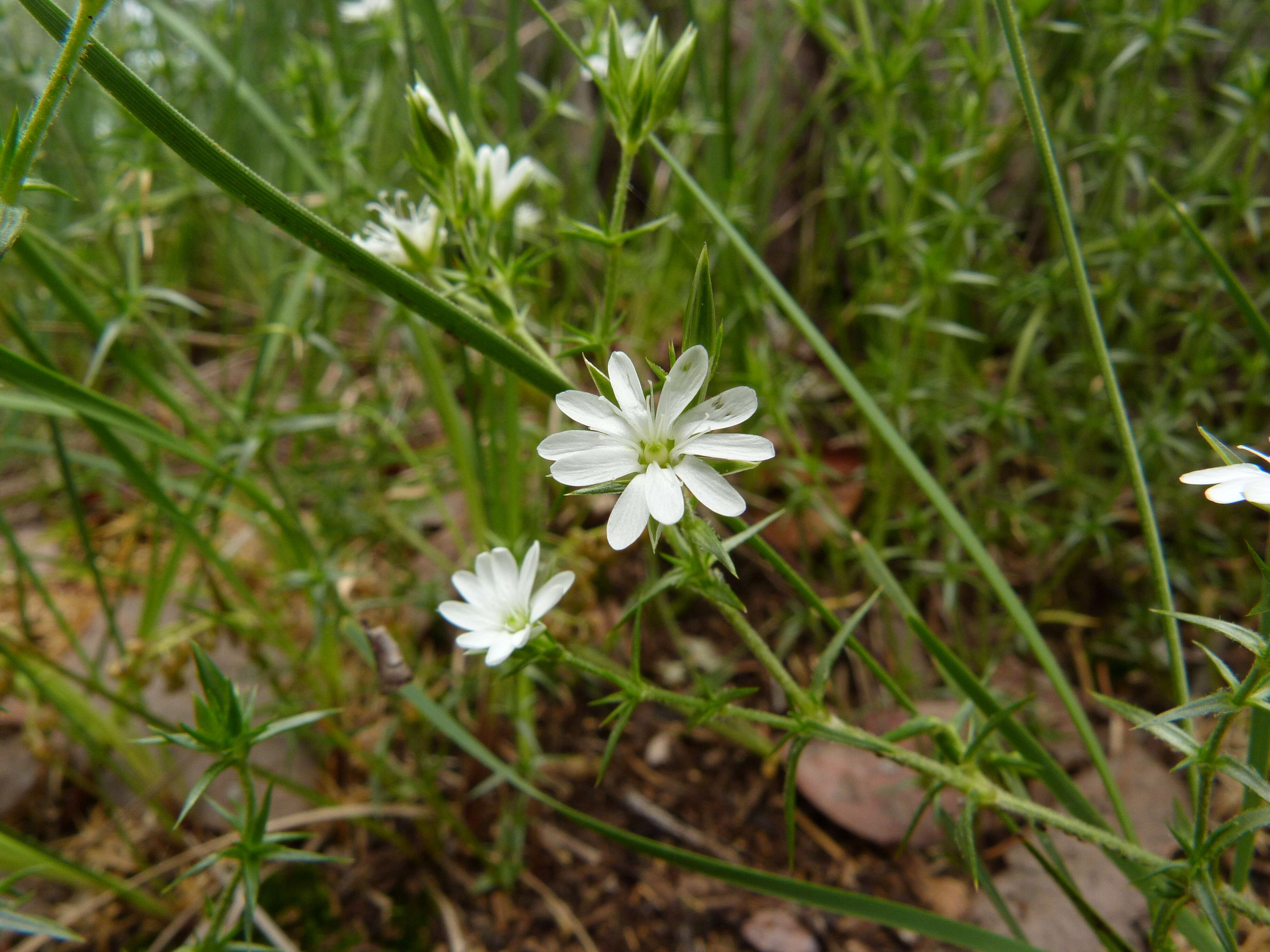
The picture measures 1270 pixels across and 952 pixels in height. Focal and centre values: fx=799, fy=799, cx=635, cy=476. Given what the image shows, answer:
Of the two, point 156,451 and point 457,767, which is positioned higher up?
point 156,451

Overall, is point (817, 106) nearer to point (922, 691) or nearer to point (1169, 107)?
point (1169, 107)

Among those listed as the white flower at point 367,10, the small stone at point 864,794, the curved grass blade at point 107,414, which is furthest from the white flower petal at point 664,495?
the white flower at point 367,10

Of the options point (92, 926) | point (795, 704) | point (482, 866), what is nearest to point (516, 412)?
point (795, 704)

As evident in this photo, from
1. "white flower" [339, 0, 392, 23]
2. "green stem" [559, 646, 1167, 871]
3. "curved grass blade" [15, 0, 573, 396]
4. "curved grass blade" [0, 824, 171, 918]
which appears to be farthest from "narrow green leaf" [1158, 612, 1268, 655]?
"white flower" [339, 0, 392, 23]

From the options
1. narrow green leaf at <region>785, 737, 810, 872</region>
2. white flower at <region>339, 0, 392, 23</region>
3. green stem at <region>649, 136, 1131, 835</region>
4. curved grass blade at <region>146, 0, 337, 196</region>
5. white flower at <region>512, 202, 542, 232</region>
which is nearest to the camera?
narrow green leaf at <region>785, 737, 810, 872</region>

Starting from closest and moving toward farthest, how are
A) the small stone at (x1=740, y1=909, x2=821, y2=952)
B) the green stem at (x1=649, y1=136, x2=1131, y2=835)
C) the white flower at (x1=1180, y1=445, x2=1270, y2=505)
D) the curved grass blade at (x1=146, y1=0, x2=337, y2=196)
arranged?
the white flower at (x1=1180, y1=445, x2=1270, y2=505)
the green stem at (x1=649, y1=136, x2=1131, y2=835)
the small stone at (x1=740, y1=909, x2=821, y2=952)
the curved grass blade at (x1=146, y1=0, x2=337, y2=196)

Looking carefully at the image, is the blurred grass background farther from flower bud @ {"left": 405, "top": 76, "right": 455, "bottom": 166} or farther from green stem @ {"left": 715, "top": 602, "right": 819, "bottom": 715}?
green stem @ {"left": 715, "top": 602, "right": 819, "bottom": 715}

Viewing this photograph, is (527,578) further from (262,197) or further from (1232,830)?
(1232,830)

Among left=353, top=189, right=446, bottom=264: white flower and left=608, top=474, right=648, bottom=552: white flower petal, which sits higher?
left=353, top=189, right=446, bottom=264: white flower
